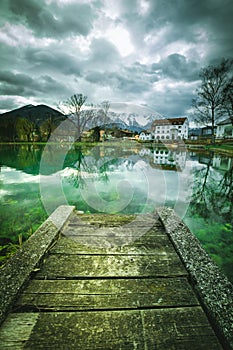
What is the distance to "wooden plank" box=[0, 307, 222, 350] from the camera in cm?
101

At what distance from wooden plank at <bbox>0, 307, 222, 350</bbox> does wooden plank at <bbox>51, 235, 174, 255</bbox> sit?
29.3 inches

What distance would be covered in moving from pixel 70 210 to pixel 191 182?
21.9 feet

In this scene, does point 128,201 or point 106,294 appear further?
point 128,201

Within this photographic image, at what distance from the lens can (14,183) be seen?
7.28 metres

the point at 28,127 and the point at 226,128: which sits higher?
the point at 28,127

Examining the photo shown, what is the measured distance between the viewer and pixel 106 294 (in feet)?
4.53

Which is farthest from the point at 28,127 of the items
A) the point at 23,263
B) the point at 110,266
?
the point at 110,266

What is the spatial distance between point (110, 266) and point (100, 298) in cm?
38

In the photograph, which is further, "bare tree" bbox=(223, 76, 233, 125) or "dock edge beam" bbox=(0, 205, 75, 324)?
"bare tree" bbox=(223, 76, 233, 125)

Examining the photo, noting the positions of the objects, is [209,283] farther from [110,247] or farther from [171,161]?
[171,161]

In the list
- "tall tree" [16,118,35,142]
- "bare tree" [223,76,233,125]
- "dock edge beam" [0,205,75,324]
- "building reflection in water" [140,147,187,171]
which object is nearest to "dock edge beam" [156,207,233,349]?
"dock edge beam" [0,205,75,324]

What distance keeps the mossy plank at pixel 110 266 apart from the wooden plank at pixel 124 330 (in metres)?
0.38

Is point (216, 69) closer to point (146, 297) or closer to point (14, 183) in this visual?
point (14, 183)

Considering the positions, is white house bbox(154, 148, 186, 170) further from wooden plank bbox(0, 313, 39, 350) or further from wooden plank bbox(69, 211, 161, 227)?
wooden plank bbox(0, 313, 39, 350)
